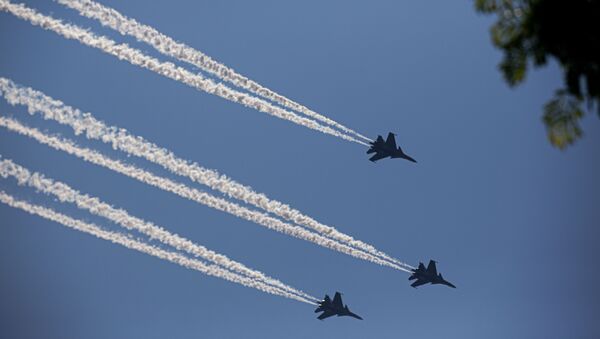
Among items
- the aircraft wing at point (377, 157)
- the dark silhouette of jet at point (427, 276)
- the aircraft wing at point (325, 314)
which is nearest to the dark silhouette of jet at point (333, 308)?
the aircraft wing at point (325, 314)

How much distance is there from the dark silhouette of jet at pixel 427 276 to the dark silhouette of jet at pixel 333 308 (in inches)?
364

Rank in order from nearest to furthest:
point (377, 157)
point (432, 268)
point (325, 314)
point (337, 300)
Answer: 1. point (377, 157)
2. point (325, 314)
3. point (337, 300)
4. point (432, 268)

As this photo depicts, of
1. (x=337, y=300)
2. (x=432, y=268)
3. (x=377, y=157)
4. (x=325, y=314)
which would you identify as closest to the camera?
(x=377, y=157)

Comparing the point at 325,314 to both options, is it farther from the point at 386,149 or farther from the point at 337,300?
the point at 386,149

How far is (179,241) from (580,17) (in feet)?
162

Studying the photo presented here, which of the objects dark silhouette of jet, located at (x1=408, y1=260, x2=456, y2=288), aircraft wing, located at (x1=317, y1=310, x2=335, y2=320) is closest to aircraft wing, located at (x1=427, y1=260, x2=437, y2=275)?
dark silhouette of jet, located at (x1=408, y1=260, x2=456, y2=288)

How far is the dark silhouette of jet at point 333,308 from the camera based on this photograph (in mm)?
101625

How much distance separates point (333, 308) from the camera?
336 ft

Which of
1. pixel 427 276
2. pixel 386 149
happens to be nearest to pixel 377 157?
pixel 386 149

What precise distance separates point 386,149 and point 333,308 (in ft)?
74.5

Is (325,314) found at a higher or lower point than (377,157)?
lower

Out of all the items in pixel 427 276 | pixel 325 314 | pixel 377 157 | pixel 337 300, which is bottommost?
pixel 325 314

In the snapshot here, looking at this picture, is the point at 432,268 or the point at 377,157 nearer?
the point at 377,157

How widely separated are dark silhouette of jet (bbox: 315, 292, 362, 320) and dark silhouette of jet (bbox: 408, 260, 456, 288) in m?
9.24
